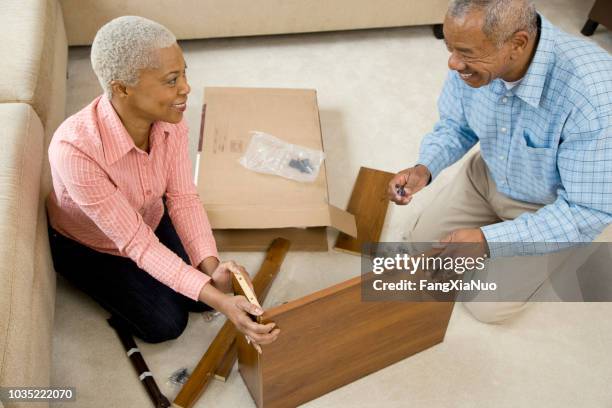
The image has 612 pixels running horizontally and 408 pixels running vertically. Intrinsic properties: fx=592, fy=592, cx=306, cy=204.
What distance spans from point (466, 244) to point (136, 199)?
0.76 meters

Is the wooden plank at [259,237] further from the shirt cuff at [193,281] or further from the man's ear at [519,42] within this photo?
the man's ear at [519,42]

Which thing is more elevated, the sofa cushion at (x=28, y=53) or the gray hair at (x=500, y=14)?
the gray hair at (x=500, y=14)

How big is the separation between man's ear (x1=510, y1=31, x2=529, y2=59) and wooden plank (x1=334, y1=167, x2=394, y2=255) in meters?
0.80

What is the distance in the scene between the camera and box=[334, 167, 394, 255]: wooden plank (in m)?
1.83

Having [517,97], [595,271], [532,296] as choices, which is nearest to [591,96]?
[517,97]

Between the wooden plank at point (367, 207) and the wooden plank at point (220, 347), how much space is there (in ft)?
0.68

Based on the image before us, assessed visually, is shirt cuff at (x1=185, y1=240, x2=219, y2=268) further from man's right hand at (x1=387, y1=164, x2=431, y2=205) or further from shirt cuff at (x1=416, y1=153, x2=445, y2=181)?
shirt cuff at (x1=416, y1=153, x2=445, y2=181)

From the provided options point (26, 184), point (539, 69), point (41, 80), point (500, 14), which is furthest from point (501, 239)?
point (41, 80)

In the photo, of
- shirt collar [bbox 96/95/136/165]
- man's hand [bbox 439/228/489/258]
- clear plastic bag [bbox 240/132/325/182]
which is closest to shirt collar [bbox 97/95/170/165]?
shirt collar [bbox 96/95/136/165]

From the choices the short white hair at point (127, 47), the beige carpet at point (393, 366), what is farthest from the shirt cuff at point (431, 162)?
the short white hair at point (127, 47)

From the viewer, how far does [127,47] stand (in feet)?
3.61

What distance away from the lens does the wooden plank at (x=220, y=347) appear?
1.43m

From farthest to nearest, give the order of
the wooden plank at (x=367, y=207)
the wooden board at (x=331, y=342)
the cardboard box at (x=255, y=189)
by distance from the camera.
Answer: the wooden plank at (x=367, y=207) < the cardboard box at (x=255, y=189) < the wooden board at (x=331, y=342)

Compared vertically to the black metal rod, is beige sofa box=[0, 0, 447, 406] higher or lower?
higher
